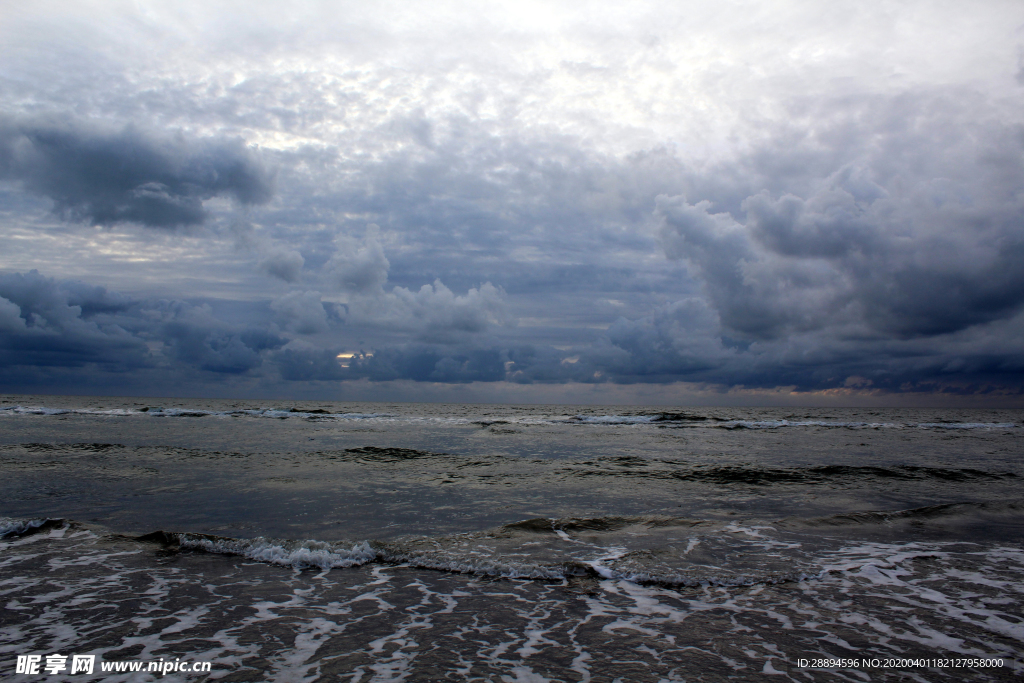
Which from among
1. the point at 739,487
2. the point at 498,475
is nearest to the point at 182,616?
the point at 498,475

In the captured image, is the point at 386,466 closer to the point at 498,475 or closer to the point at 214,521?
the point at 498,475

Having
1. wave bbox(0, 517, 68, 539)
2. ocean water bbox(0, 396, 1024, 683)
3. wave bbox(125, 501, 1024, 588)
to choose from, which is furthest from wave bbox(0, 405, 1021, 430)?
wave bbox(0, 517, 68, 539)

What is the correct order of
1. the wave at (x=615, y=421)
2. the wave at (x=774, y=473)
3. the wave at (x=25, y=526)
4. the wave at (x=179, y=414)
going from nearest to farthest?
the wave at (x=25, y=526) → the wave at (x=774, y=473) → the wave at (x=615, y=421) → the wave at (x=179, y=414)

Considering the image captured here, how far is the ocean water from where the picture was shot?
5719mm

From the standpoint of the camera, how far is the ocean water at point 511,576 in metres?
5.72

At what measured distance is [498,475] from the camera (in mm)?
18844

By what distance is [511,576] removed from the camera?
27.2 ft

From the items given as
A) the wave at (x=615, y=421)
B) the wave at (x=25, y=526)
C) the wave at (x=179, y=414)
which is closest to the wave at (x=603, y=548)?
the wave at (x=25, y=526)

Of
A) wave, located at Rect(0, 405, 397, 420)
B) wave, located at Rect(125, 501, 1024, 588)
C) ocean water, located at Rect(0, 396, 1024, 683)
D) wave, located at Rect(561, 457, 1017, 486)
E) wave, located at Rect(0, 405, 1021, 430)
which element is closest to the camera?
ocean water, located at Rect(0, 396, 1024, 683)

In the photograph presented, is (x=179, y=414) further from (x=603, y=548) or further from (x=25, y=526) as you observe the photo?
(x=603, y=548)

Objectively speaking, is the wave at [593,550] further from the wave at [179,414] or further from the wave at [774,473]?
the wave at [179,414]

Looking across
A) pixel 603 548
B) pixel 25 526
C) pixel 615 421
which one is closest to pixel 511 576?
pixel 603 548

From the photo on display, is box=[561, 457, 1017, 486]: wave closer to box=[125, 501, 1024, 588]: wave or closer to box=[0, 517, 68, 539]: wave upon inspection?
box=[125, 501, 1024, 588]: wave

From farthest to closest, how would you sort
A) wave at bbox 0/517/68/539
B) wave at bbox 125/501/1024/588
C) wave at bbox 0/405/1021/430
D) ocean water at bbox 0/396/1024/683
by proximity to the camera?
wave at bbox 0/405/1021/430 < wave at bbox 0/517/68/539 < wave at bbox 125/501/1024/588 < ocean water at bbox 0/396/1024/683
